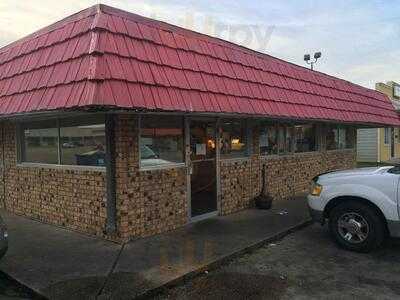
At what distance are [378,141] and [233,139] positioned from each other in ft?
64.5

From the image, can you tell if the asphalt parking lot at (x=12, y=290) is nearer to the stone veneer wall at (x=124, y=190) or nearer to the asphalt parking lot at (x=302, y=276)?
the asphalt parking lot at (x=302, y=276)

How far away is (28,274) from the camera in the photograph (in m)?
5.54

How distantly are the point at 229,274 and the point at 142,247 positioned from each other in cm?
159

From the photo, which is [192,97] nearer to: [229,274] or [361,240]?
[229,274]

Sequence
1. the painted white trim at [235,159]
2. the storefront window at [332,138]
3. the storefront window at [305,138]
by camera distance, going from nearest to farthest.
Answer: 1. the painted white trim at [235,159]
2. the storefront window at [305,138]
3. the storefront window at [332,138]

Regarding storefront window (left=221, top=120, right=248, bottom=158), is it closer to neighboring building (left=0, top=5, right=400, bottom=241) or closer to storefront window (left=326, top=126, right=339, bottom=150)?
neighboring building (left=0, top=5, right=400, bottom=241)

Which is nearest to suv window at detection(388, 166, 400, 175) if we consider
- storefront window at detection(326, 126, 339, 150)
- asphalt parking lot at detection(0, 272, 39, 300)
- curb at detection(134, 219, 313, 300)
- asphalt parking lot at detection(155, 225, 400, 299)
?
asphalt parking lot at detection(155, 225, 400, 299)

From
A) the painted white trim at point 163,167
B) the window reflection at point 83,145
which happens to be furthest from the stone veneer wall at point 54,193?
the painted white trim at point 163,167

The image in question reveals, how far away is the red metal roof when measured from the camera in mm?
6062

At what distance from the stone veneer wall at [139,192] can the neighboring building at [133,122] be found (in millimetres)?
18

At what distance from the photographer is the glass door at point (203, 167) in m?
8.42

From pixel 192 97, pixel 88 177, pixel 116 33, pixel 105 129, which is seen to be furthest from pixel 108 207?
pixel 116 33

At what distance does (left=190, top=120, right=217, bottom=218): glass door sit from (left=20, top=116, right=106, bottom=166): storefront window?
1.89 m

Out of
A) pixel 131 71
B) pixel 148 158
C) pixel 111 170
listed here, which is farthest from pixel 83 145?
pixel 131 71
